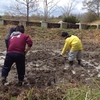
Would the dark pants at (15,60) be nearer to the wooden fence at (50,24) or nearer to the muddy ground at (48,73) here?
the muddy ground at (48,73)

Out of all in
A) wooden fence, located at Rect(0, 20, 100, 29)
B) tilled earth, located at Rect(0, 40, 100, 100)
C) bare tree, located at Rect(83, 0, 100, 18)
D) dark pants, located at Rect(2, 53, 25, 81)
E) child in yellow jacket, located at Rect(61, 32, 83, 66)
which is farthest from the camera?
bare tree, located at Rect(83, 0, 100, 18)

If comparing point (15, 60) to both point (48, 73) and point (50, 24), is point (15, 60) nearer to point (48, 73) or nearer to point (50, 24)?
point (48, 73)

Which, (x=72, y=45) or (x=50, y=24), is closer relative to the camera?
(x=72, y=45)

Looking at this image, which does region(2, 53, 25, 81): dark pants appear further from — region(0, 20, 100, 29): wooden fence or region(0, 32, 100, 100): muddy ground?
region(0, 20, 100, 29): wooden fence

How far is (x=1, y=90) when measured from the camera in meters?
6.85

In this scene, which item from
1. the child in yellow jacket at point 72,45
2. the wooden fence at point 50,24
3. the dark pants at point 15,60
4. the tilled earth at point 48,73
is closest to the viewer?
the dark pants at point 15,60

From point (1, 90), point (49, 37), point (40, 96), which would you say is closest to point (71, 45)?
point (1, 90)

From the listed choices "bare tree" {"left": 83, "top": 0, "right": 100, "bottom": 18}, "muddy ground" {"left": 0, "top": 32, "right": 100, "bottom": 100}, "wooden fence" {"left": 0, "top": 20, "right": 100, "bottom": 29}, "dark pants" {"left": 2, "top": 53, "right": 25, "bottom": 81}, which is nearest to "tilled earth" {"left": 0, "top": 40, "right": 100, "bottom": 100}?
"muddy ground" {"left": 0, "top": 32, "right": 100, "bottom": 100}

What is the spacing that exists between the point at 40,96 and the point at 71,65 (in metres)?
6.37

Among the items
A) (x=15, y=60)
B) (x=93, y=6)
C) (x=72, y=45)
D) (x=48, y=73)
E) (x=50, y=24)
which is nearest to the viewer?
(x=15, y=60)

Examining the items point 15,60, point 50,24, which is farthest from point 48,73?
point 50,24

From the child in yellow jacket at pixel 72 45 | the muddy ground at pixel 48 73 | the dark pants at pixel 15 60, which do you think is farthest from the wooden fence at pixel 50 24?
the dark pants at pixel 15 60

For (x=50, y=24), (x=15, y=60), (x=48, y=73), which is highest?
(x=50, y=24)

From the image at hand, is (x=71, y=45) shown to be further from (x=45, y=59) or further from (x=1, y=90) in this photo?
(x=1, y=90)
